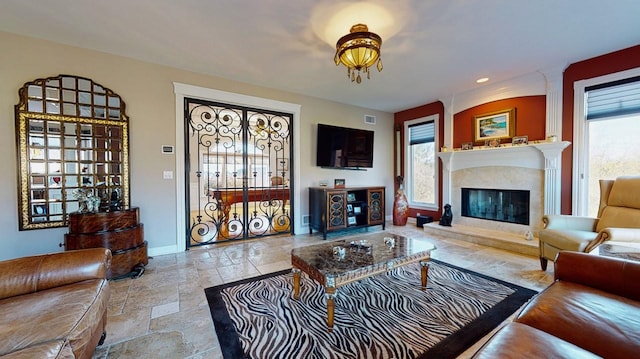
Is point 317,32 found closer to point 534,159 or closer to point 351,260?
point 351,260

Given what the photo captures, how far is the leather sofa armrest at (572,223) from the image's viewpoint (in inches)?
109

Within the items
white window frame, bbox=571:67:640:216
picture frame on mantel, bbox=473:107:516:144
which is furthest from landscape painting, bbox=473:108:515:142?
white window frame, bbox=571:67:640:216

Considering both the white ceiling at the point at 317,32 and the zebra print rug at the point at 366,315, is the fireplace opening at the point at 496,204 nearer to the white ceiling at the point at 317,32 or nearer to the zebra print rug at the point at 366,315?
the white ceiling at the point at 317,32

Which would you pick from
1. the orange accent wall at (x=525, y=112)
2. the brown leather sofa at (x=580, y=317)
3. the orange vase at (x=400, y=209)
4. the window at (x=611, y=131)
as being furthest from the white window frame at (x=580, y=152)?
the brown leather sofa at (x=580, y=317)

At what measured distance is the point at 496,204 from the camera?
172 inches

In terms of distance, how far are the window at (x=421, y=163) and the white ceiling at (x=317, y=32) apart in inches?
66.7

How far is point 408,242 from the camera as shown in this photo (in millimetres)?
2641

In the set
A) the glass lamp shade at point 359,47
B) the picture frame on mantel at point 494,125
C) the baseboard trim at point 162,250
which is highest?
the glass lamp shade at point 359,47

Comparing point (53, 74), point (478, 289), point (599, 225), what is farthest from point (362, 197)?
point (53, 74)

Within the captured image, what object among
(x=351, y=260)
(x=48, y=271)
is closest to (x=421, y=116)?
(x=351, y=260)

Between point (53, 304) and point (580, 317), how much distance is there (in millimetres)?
2665

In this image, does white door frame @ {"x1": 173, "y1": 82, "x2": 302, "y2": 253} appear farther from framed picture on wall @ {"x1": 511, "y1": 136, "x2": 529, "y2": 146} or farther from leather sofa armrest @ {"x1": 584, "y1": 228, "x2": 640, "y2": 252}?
leather sofa armrest @ {"x1": 584, "y1": 228, "x2": 640, "y2": 252}

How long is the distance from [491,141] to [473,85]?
3.44 ft

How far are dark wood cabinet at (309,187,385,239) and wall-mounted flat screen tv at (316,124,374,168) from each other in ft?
2.14
